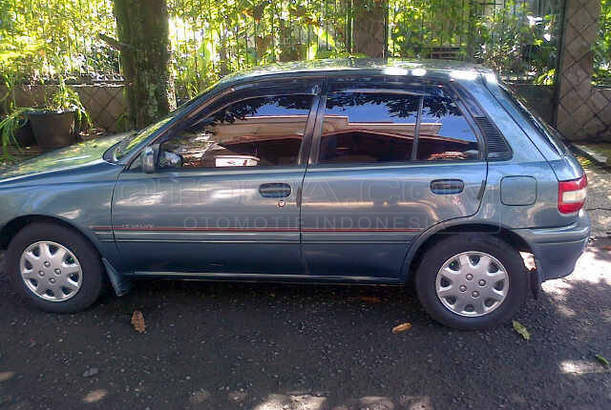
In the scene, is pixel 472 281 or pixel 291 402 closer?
pixel 291 402

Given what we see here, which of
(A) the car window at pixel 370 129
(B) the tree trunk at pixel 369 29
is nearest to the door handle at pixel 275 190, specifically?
(A) the car window at pixel 370 129

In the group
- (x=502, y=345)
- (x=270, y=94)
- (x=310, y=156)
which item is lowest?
(x=502, y=345)

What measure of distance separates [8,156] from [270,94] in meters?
6.00

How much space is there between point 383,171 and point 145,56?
337 cm

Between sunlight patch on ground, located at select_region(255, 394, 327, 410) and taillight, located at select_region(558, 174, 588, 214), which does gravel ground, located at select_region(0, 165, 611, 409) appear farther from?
taillight, located at select_region(558, 174, 588, 214)

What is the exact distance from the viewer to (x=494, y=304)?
3781mm

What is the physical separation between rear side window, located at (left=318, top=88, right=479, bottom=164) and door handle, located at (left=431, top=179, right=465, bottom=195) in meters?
0.15

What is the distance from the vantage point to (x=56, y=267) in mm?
4027

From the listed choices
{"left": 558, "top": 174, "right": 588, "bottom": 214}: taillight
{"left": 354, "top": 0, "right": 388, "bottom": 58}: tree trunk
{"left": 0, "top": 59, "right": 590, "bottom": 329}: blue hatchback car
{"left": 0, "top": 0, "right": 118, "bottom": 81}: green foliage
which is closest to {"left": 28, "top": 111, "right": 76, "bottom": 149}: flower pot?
{"left": 0, "top": 0, "right": 118, "bottom": 81}: green foliage

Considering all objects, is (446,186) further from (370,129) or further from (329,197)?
(329,197)

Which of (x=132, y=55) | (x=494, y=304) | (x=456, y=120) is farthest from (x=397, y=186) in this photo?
(x=132, y=55)

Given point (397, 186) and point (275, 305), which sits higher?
point (397, 186)

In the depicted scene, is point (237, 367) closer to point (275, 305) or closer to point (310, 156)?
point (275, 305)

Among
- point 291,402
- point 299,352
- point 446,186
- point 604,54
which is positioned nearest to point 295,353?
point 299,352
